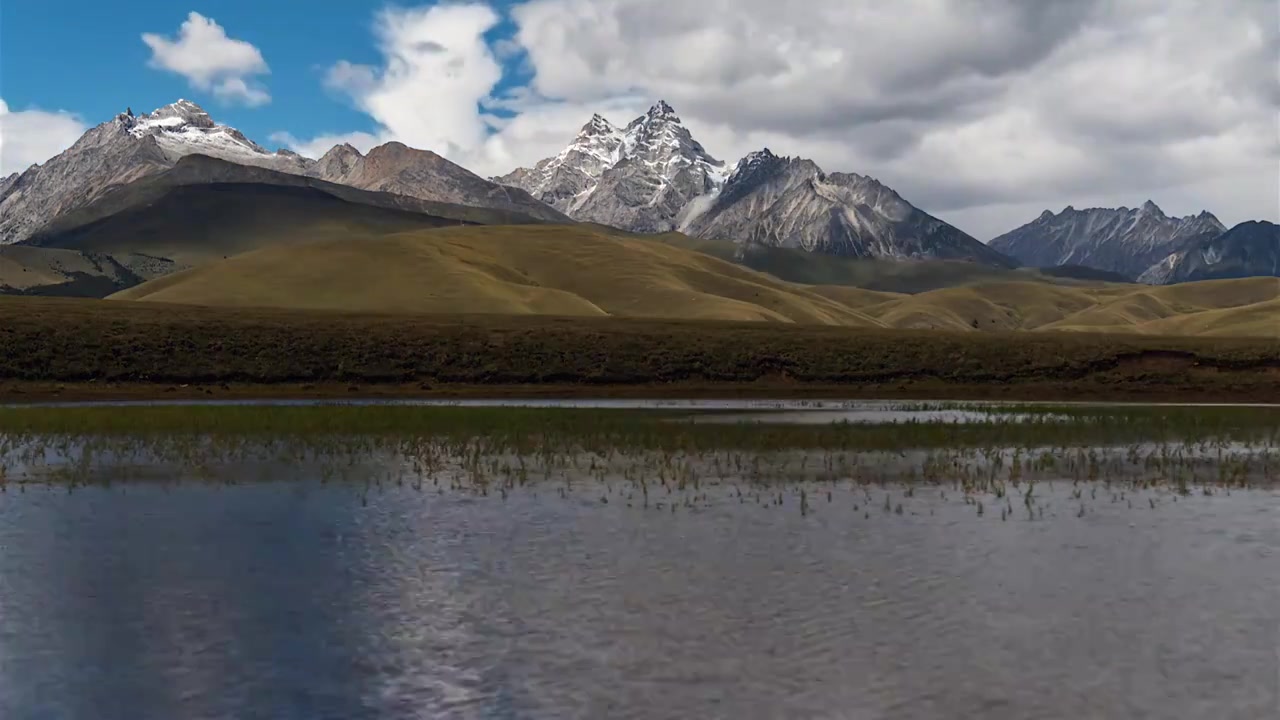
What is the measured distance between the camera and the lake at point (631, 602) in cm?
1853

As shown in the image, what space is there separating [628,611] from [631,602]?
74 centimetres

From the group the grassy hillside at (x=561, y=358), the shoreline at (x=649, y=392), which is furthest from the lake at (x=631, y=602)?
the grassy hillside at (x=561, y=358)

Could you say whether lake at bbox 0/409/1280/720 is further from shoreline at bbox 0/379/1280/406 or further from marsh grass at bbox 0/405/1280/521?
shoreline at bbox 0/379/1280/406

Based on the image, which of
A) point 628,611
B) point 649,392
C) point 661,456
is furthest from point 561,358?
point 628,611

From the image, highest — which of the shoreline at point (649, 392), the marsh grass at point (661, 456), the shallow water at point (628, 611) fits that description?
the shoreline at point (649, 392)

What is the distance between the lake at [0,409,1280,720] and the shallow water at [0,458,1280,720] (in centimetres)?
7

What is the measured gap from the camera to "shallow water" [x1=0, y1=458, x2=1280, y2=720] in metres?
18.5

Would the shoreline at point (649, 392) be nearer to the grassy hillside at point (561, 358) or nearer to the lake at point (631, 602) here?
the grassy hillside at point (561, 358)

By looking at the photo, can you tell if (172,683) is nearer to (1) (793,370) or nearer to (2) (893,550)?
(2) (893,550)

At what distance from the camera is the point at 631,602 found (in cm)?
2405

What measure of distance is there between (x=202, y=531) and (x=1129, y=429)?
151ft

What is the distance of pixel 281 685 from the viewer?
18.7m

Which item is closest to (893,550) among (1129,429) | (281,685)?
(281,685)

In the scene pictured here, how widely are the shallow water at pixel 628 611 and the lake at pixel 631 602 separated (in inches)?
2.9
